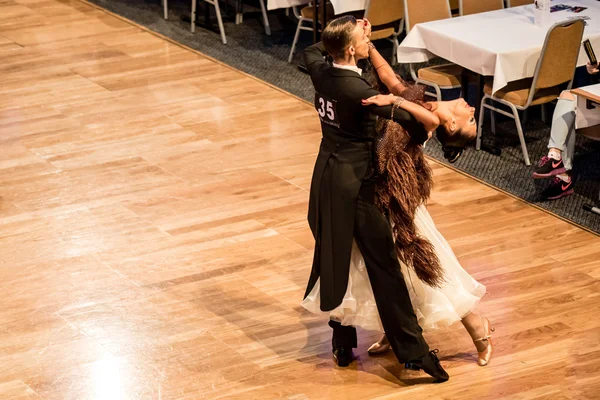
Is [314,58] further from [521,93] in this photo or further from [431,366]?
[521,93]

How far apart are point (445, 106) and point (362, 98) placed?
1.00ft

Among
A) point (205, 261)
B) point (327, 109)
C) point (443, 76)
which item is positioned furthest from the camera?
point (443, 76)

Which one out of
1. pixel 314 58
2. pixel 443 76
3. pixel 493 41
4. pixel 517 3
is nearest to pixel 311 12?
pixel 517 3

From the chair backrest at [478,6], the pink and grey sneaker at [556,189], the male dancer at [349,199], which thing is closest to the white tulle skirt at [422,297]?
the male dancer at [349,199]

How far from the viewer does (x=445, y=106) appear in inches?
151

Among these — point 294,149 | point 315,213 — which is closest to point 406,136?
point 315,213

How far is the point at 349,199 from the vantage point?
13.3 feet

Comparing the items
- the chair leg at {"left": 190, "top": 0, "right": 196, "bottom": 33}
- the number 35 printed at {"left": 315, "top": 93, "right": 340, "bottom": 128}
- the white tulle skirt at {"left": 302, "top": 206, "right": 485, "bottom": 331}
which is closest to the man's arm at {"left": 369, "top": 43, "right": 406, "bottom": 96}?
the number 35 printed at {"left": 315, "top": 93, "right": 340, "bottom": 128}

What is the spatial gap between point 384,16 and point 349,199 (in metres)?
4.09

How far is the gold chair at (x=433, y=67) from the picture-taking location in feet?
22.4

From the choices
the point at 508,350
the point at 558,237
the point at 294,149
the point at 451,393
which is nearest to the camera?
the point at 451,393

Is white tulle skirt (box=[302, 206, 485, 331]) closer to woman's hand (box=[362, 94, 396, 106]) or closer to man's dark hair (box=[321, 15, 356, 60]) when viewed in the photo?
woman's hand (box=[362, 94, 396, 106])

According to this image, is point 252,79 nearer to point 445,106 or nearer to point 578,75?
point 578,75

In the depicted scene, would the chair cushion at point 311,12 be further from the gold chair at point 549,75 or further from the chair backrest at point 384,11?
the gold chair at point 549,75
